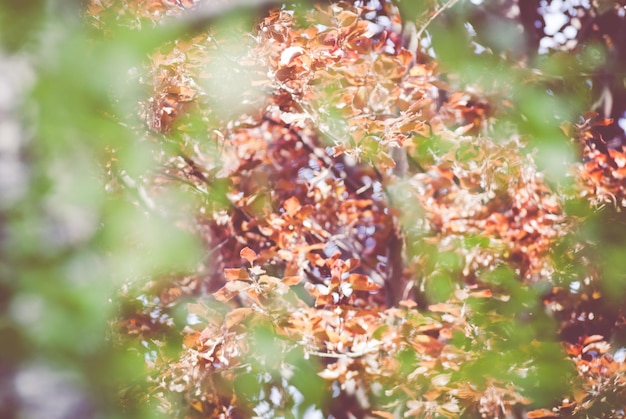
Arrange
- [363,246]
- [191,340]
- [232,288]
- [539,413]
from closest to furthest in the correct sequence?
[232,288]
[191,340]
[539,413]
[363,246]

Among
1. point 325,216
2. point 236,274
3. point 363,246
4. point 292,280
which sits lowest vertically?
point 363,246

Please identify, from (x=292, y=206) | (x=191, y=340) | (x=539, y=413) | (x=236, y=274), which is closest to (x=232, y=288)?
(x=236, y=274)

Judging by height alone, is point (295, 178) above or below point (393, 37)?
below

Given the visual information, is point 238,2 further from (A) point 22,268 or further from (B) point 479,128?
(B) point 479,128

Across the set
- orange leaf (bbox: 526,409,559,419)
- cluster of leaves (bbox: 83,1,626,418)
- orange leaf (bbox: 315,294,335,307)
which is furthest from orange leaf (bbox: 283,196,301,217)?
orange leaf (bbox: 526,409,559,419)

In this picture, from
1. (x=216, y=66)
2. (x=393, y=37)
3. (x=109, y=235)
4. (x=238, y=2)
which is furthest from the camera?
(x=393, y=37)

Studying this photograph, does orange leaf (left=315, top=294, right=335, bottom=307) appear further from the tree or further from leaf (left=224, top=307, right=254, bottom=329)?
leaf (left=224, top=307, right=254, bottom=329)

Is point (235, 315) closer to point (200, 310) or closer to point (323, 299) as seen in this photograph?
point (200, 310)

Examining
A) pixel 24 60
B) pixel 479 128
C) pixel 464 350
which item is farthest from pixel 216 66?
pixel 479 128
